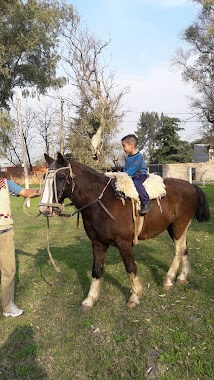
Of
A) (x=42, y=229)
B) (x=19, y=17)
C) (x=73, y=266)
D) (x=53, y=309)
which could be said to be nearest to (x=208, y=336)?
(x=53, y=309)

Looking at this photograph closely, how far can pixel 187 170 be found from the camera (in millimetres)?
41281

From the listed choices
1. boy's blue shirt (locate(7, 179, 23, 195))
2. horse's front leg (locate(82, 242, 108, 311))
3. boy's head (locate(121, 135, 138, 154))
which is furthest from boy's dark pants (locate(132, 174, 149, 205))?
boy's blue shirt (locate(7, 179, 23, 195))

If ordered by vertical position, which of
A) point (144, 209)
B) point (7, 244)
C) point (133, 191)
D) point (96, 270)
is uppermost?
point (133, 191)

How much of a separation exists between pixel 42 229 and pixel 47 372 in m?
9.13

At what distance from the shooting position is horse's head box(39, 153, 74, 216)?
430cm

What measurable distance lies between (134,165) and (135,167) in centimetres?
3

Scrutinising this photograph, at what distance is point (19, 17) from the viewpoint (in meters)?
23.1

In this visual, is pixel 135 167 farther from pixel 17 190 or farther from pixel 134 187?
pixel 17 190

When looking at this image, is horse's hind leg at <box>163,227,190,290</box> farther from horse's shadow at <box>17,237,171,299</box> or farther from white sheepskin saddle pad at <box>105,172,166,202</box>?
white sheepskin saddle pad at <box>105,172,166,202</box>

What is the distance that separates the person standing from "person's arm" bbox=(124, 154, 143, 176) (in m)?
1.37

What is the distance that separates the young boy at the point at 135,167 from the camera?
4889mm

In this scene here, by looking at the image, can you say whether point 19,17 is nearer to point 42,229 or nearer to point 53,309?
point 42,229

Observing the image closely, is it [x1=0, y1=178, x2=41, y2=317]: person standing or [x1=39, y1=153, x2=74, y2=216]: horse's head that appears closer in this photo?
[x1=39, y1=153, x2=74, y2=216]: horse's head

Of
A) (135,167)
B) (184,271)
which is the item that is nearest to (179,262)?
(184,271)
